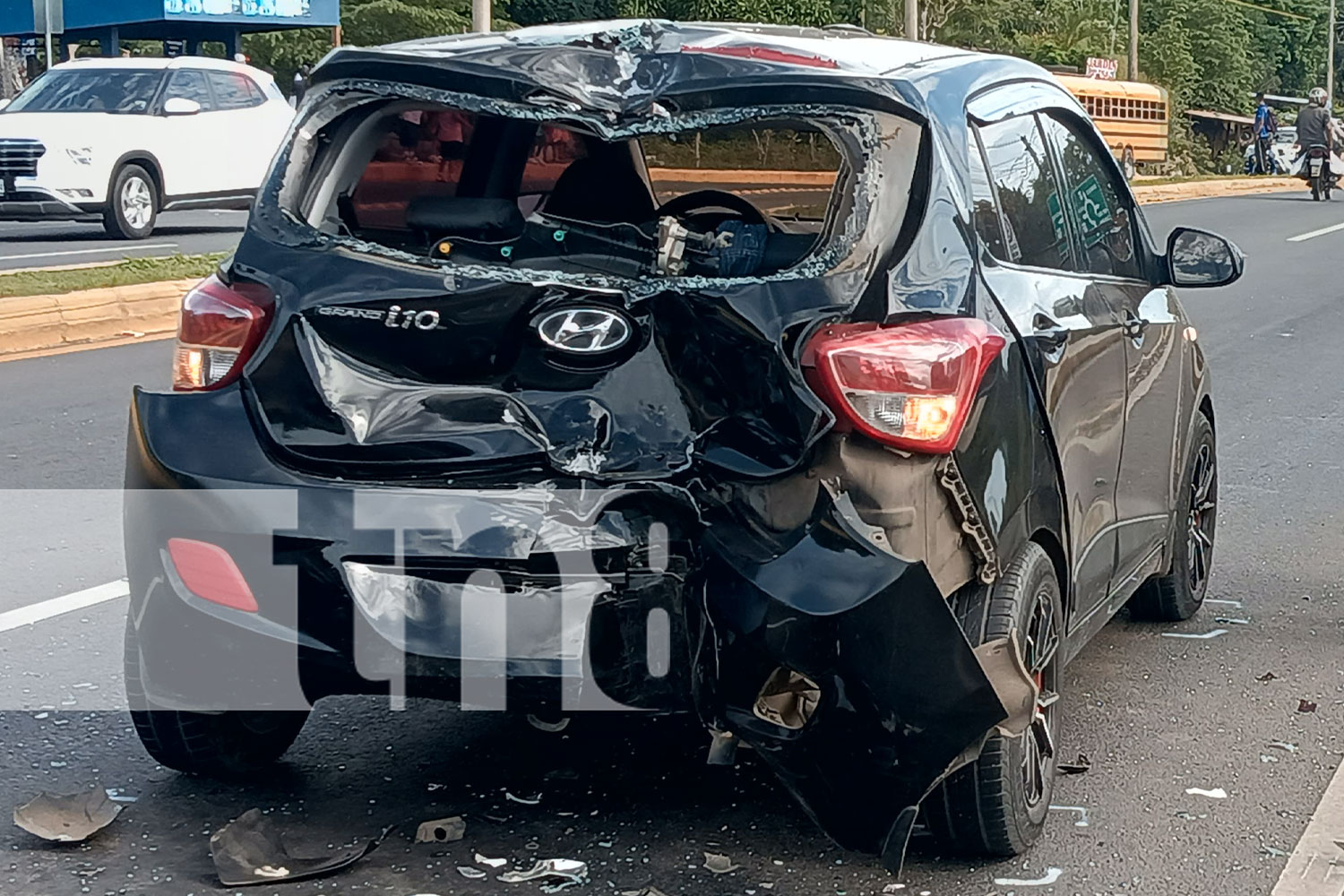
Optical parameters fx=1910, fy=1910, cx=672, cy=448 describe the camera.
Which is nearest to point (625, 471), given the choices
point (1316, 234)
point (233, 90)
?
point (233, 90)

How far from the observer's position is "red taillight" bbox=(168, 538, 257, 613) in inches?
142

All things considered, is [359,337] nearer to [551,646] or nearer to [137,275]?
[551,646]

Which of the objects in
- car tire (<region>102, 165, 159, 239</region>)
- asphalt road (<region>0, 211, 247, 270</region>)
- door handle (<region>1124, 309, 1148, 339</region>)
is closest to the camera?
door handle (<region>1124, 309, 1148, 339</region>)

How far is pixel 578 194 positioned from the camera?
4.53 metres

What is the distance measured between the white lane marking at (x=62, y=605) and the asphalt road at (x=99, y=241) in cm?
971

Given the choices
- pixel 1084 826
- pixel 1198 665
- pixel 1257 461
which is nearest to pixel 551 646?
pixel 1084 826

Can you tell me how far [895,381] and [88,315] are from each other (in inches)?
371

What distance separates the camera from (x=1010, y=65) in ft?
14.9

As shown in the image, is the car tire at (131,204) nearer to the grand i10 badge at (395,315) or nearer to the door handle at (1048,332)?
the grand i10 badge at (395,315)

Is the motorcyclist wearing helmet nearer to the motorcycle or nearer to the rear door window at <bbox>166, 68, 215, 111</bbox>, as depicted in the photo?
the motorcycle

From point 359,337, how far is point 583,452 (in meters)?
0.52

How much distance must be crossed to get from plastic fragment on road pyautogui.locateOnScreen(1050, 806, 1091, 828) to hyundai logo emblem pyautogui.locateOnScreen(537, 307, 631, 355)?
1469 millimetres

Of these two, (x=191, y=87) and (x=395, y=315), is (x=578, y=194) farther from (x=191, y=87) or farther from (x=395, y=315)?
(x=191, y=87)

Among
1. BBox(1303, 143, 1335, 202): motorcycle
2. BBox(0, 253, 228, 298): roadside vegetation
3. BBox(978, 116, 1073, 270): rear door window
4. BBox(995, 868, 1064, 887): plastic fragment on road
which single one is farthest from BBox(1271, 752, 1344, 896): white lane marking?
BBox(1303, 143, 1335, 202): motorcycle
